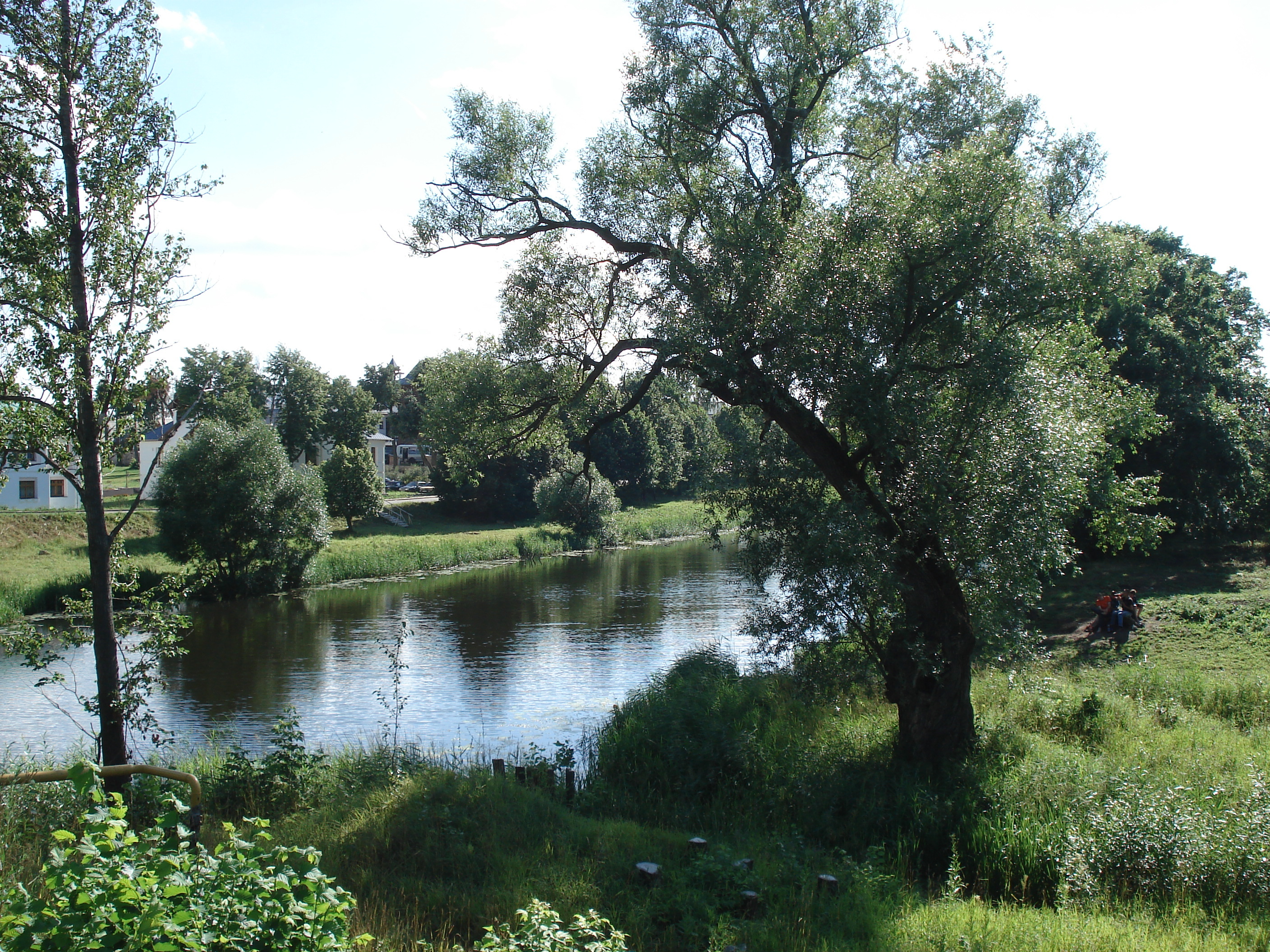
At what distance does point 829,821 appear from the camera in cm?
925

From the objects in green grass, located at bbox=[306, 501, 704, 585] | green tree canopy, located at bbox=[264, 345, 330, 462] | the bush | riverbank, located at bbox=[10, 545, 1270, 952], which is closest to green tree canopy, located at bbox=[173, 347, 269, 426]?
green tree canopy, located at bbox=[264, 345, 330, 462]

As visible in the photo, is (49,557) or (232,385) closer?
(49,557)

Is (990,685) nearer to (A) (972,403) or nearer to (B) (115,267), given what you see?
(A) (972,403)

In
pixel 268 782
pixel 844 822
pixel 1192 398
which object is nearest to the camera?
pixel 844 822

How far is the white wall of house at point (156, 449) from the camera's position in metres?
9.92

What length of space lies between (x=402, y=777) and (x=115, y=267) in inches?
253

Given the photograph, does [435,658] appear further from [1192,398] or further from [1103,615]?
[1192,398]

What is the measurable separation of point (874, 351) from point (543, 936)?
22.4ft

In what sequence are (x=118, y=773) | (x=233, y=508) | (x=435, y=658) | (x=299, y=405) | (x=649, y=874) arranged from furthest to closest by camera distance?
(x=299, y=405) < (x=233, y=508) < (x=435, y=658) < (x=649, y=874) < (x=118, y=773)

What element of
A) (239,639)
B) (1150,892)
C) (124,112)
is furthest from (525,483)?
(1150,892)

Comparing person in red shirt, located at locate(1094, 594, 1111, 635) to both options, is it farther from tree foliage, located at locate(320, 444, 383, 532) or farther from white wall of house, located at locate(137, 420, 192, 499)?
tree foliage, located at locate(320, 444, 383, 532)

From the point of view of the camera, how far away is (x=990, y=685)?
13.2 meters

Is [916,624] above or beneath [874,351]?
beneath

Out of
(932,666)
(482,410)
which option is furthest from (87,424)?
(932,666)
